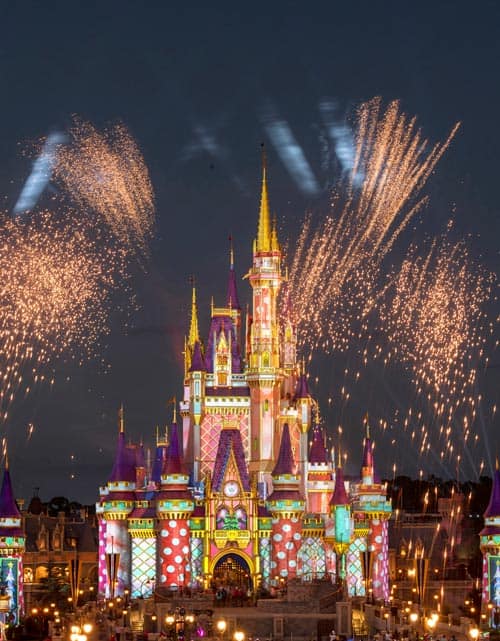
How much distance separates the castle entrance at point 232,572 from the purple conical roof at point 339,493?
592cm

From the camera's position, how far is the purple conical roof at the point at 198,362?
8925 centimetres

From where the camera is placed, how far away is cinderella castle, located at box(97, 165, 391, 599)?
82375mm

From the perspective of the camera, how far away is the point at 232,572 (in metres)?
83.8

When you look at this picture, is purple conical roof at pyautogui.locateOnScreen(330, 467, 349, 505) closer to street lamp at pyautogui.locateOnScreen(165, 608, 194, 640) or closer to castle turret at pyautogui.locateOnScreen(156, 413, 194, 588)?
castle turret at pyautogui.locateOnScreen(156, 413, 194, 588)

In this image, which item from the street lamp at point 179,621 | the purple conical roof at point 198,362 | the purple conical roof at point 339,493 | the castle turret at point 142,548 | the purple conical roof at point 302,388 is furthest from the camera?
the purple conical roof at point 302,388

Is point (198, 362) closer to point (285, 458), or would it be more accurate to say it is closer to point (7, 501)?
point (285, 458)

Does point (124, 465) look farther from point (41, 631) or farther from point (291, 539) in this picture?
point (41, 631)

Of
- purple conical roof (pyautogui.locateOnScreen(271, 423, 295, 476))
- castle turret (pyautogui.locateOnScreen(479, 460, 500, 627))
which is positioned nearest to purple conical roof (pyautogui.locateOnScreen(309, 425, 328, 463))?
purple conical roof (pyautogui.locateOnScreen(271, 423, 295, 476))

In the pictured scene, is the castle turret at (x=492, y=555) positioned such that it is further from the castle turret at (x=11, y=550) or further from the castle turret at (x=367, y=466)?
the castle turret at (x=11, y=550)

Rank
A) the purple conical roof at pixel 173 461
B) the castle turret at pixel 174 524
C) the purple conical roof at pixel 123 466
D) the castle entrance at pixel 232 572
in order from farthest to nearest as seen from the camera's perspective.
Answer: the purple conical roof at pixel 123 466 → the castle entrance at pixel 232 572 → the purple conical roof at pixel 173 461 → the castle turret at pixel 174 524

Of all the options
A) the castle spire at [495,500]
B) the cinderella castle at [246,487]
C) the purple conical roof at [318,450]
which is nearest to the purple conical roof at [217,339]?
the cinderella castle at [246,487]

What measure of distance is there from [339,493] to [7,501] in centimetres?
1789

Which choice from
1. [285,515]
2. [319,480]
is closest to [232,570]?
[285,515]

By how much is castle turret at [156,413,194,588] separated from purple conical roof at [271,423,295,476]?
498 cm
